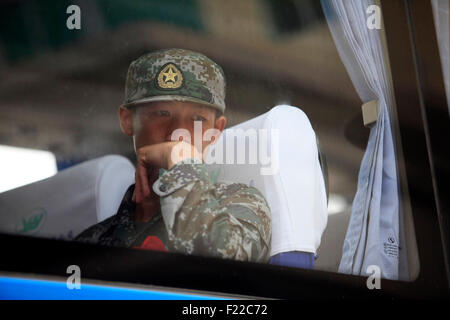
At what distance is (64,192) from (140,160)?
190mm

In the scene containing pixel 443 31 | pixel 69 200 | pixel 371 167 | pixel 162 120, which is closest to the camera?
pixel 69 200

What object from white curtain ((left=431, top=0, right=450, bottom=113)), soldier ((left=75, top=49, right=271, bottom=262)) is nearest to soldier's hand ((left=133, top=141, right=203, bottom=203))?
soldier ((left=75, top=49, right=271, bottom=262))

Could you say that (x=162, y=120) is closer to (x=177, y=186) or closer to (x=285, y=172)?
(x=177, y=186)

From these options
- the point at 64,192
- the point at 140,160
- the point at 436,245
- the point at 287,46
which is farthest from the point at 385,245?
the point at 64,192

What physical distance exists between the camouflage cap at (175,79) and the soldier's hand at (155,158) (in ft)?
0.37

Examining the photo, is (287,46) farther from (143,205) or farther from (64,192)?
(64,192)

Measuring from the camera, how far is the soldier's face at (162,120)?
1174mm

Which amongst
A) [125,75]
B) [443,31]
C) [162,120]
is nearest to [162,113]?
[162,120]

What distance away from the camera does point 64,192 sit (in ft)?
3.54

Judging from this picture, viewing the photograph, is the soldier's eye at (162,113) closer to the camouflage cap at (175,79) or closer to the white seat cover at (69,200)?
the camouflage cap at (175,79)

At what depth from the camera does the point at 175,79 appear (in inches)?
47.9

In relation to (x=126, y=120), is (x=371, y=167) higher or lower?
lower

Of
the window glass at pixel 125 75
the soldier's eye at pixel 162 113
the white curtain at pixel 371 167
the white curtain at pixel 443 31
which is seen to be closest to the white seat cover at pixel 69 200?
the window glass at pixel 125 75

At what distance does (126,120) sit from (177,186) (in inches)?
7.9
